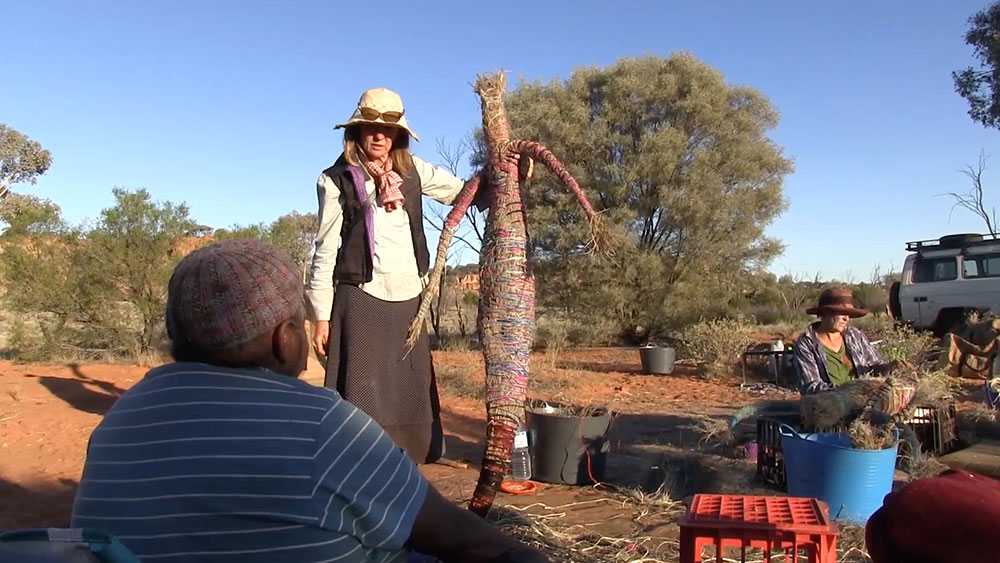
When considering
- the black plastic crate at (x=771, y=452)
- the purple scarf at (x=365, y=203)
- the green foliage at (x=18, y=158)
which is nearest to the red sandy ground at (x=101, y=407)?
the black plastic crate at (x=771, y=452)

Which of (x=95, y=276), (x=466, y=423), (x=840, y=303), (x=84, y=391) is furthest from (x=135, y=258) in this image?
(x=840, y=303)

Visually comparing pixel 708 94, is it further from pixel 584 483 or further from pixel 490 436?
pixel 490 436

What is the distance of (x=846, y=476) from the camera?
11.2 ft

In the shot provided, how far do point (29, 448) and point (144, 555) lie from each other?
5.84 m

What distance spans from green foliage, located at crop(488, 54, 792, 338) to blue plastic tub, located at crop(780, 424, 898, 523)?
12.0 metres

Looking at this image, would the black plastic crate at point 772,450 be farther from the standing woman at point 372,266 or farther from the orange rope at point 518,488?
the standing woman at point 372,266

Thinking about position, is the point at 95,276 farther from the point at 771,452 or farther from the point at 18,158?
the point at 18,158

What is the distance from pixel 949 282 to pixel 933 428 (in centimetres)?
983

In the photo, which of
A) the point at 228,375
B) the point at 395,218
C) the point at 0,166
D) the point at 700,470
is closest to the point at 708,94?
the point at 700,470

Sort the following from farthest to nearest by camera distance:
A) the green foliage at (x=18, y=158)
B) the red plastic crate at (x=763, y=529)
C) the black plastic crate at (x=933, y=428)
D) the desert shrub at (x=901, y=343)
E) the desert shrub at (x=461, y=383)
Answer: the green foliage at (x=18, y=158) < the desert shrub at (x=461, y=383) < the desert shrub at (x=901, y=343) < the black plastic crate at (x=933, y=428) < the red plastic crate at (x=763, y=529)

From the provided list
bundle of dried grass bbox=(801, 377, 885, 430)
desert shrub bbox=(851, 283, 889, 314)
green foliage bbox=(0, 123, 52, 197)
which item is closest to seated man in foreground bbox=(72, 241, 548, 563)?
bundle of dried grass bbox=(801, 377, 885, 430)

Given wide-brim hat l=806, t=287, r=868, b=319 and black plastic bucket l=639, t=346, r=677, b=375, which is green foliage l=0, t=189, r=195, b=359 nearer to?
black plastic bucket l=639, t=346, r=677, b=375

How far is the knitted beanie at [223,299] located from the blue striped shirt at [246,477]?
0.21ft

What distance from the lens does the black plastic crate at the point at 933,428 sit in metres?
4.50
